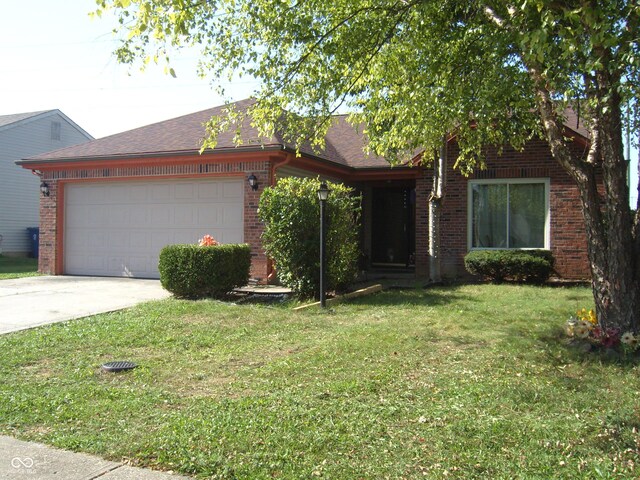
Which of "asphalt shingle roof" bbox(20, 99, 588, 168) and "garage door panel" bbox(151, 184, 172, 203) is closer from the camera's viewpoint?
"asphalt shingle roof" bbox(20, 99, 588, 168)

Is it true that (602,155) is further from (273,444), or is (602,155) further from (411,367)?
(273,444)

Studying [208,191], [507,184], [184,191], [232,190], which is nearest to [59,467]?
[232,190]

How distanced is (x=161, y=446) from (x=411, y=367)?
9.12ft

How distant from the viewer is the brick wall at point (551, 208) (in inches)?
522

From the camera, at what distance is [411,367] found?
19.6ft

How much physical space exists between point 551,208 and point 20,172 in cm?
2285

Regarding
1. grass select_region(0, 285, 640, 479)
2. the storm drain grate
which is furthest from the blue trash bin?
the storm drain grate

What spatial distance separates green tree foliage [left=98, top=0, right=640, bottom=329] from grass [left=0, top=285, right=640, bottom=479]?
5.23ft

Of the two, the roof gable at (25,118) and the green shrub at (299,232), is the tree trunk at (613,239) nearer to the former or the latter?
the green shrub at (299,232)

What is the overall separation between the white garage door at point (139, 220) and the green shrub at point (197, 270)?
269cm

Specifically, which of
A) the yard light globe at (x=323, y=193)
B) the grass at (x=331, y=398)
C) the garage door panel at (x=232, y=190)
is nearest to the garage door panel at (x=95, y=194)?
the garage door panel at (x=232, y=190)

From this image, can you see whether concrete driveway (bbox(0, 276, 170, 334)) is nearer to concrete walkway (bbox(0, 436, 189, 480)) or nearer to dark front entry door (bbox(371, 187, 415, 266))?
concrete walkway (bbox(0, 436, 189, 480))

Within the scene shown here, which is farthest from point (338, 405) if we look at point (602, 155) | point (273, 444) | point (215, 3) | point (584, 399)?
point (215, 3)

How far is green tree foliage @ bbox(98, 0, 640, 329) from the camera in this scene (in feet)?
21.8
